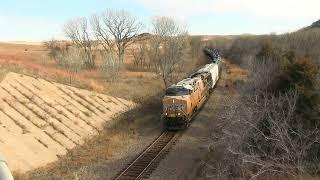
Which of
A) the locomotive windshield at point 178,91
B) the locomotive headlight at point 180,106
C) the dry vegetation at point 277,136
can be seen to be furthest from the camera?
the locomotive windshield at point 178,91

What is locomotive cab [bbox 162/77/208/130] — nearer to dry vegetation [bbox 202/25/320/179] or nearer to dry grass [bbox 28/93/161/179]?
dry grass [bbox 28/93/161/179]

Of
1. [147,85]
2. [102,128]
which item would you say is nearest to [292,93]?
[102,128]

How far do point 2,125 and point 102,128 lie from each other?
8351 millimetres

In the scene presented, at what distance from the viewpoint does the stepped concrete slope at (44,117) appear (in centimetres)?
2566

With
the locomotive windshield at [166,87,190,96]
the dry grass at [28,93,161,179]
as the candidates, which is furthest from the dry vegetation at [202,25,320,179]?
the locomotive windshield at [166,87,190,96]

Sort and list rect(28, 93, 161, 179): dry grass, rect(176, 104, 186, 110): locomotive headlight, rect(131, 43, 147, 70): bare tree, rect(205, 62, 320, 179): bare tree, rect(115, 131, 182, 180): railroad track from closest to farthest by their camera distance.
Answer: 1. rect(205, 62, 320, 179): bare tree
2. rect(115, 131, 182, 180): railroad track
3. rect(28, 93, 161, 179): dry grass
4. rect(176, 104, 186, 110): locomotive headlight
5. rect(131, 43, 147, 70): bare tree

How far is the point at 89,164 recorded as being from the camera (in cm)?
2450

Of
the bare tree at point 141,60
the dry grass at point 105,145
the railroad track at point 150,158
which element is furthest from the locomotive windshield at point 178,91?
the bare tree at point 141,60

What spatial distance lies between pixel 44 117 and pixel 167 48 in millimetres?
32732

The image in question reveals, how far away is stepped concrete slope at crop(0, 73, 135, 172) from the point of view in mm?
25656

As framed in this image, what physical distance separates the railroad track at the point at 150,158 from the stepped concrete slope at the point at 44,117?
5205 mm

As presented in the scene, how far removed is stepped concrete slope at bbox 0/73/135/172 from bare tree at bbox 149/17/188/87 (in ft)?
51.9

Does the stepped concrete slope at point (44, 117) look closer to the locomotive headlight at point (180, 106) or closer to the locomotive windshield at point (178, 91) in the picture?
the locomotive windshield at point (178, 91)

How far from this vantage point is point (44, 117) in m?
31.2
